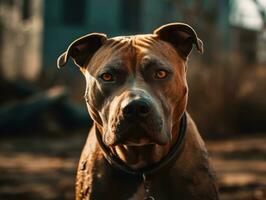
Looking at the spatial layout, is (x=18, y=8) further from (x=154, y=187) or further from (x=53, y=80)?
(x=154, y=187)

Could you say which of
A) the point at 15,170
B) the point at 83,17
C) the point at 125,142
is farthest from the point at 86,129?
the point at 125,142

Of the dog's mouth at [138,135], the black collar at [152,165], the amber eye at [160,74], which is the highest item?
the amber eye at [160,74]

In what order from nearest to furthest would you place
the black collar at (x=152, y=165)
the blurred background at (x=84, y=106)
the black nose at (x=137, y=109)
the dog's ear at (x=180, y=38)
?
the black nose at (x=137, y=109) < the black collar at (x=152, y=165) < the dog's ear at (x=180, y=38) < the blurred background at (x=84, y=106)

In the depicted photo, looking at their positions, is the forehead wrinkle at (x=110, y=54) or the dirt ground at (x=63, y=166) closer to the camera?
the forehead wrinkle at (x=110, y=54)

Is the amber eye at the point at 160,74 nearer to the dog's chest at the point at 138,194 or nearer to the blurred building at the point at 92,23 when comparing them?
the dog's chest at the point at 138,194

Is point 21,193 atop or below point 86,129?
atop

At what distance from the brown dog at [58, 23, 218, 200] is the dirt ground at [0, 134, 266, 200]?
9.08ft

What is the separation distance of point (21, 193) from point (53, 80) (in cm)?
1161

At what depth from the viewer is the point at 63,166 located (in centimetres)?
933

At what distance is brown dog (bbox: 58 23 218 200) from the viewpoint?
3701 mm

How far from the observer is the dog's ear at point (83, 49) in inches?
169

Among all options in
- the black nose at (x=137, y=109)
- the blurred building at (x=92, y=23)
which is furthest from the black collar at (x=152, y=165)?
the blurred building at (x=92, y=23)

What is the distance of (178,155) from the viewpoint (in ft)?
13.2

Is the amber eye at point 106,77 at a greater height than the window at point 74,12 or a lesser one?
greater
